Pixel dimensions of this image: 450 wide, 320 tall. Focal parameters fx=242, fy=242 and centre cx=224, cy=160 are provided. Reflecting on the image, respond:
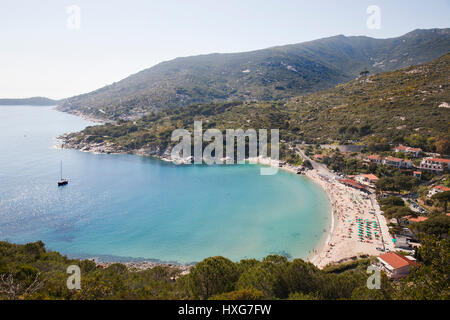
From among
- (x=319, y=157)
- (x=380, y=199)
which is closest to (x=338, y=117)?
(x=319, y=157)

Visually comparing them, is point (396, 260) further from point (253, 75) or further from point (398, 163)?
point (253, 75)

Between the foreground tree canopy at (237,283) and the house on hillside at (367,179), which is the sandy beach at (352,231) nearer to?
the house on hillside at (367,179)

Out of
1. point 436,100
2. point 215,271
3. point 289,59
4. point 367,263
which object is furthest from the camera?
point 289,59

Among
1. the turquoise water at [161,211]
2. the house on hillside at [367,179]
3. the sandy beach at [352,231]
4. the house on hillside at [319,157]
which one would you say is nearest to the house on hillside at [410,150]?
the house on hillside at [367,179]

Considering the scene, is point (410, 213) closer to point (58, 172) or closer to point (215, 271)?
point (215, 271)

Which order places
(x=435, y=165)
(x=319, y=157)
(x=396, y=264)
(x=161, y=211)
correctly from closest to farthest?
(x=396, y=264), (x=161, y=211), (x=435, y=165), (x=319, y=157)

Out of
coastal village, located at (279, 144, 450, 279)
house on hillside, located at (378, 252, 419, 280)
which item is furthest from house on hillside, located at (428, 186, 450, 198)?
house on hillside, located at (378, 252, 419, 280)

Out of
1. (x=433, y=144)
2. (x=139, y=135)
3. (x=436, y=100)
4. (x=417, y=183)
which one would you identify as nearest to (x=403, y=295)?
(x=417, y=183)
